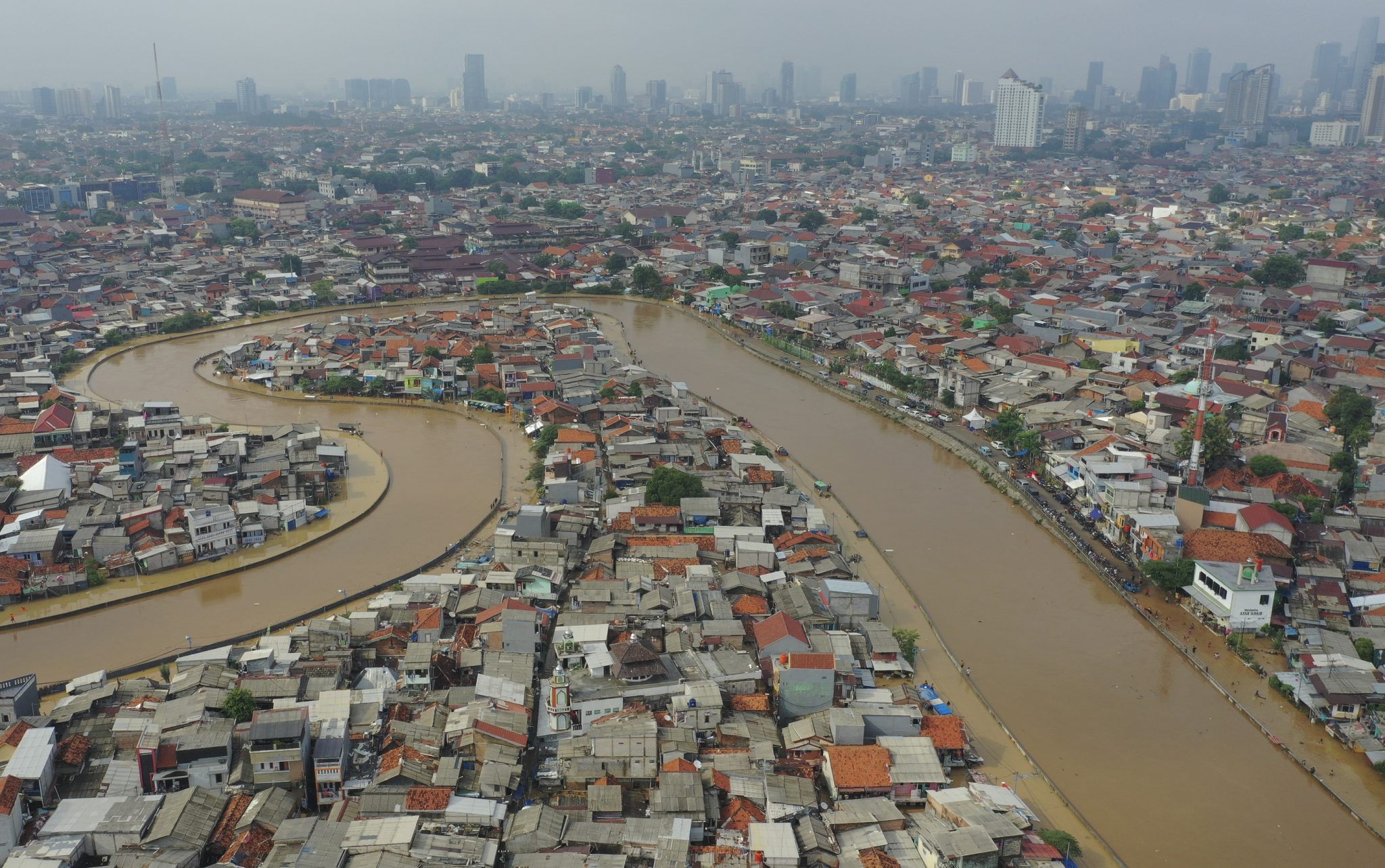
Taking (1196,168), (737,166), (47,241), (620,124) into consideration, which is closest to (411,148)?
(737,166)

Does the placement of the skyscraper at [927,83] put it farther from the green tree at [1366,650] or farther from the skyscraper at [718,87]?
the green tree at [1366,650]

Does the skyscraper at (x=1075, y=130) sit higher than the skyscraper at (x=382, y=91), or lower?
lower

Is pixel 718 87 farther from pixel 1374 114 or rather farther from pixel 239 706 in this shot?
pixel 239 706

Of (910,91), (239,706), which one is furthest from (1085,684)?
(910,91)

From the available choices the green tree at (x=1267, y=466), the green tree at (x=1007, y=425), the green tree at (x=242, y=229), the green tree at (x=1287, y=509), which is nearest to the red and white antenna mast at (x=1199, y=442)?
the green tree at (x=1267, y=466)

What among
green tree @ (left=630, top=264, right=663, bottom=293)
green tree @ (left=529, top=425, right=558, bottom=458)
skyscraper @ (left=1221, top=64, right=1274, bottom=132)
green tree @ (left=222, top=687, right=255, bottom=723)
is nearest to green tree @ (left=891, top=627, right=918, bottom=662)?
green tree @ (left=222, top=687, right=255, bottom=723)

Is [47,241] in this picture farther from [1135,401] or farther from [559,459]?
[1135,401]
